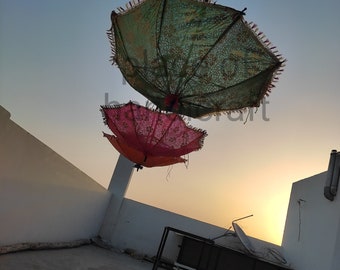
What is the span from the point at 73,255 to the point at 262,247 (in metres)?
3.46

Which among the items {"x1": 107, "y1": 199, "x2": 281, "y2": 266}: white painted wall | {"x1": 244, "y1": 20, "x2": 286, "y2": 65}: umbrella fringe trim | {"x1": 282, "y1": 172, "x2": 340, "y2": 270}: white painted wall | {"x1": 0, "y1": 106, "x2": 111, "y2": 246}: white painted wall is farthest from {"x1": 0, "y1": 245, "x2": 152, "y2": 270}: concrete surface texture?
{"x1": 244, "y1": 20, "x2": 286, "y2": 65}: umbrella fringe trim

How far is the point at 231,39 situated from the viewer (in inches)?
91.7

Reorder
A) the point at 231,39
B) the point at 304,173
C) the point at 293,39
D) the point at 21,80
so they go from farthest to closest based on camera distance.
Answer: the point at 304,173 < the point at 21,80 < the point at 293,39 < the point at 231,39

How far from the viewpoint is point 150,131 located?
132 inches

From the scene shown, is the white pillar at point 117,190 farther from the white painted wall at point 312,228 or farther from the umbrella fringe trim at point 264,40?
the umbrella fringe trim at point 264,40

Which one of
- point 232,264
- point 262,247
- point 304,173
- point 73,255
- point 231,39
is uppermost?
point 304,173

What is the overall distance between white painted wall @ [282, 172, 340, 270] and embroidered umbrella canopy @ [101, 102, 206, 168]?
2306 mm

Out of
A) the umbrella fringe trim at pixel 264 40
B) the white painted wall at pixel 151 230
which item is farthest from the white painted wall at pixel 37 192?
the umbrella fringe trim at pixel 264 40

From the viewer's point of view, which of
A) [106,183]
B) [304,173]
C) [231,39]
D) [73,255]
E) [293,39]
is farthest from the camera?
[106,183]

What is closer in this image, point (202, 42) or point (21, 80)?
point (202, 42)

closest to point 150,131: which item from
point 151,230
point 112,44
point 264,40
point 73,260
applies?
point 112,44

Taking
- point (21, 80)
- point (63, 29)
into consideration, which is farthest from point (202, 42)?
point (21, 80)

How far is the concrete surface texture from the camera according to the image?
363 cm

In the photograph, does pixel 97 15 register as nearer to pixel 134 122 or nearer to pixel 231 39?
pixel 134 122
